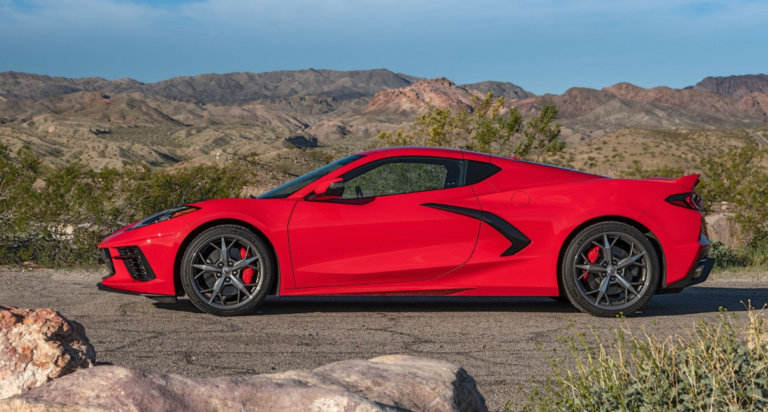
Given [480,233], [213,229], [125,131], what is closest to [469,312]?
[480,233]

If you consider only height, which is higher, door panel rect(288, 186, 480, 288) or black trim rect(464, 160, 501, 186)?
black trim rect(464, 160, 501, 186)

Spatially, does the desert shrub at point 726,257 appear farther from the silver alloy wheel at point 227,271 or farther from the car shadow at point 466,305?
the silver alloy wheel at point 227,271

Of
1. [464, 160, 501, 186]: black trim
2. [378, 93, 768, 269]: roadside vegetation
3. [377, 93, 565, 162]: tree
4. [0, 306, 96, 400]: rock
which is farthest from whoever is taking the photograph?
[377, 93, 565, 162]: tree

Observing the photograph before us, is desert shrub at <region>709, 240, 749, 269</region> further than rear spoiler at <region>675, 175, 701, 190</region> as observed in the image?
Yes

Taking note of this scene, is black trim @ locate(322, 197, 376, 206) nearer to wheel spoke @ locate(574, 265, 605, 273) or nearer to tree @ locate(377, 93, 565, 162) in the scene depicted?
wheel spoke @ locate(574, 265, 605, 273)

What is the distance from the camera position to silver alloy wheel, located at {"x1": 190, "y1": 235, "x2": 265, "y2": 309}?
19.3ft

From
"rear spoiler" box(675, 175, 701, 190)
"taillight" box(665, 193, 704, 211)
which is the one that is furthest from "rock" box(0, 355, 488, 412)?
"rear spoiler" box(675, 175, 701, 190)

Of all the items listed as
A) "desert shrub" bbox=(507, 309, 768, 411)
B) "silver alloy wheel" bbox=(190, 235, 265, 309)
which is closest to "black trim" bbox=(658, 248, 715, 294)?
"desert shrub" bbox=(507, 309, 768, 411)

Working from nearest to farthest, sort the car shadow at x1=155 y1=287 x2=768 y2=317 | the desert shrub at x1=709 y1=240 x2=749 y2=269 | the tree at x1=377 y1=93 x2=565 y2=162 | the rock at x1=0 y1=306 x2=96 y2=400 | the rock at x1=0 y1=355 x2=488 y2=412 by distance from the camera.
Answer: the rock at x1=0 y1=355 x2=488 y2=412
the rock at x1=0 y1=306 x2=96 y2=400
the car shadow at x1=155 y1=287 x2=768 y2=317
the desert shrub at x1=709 y1=240 x2=749 y2=269
the tree at x1=377 y1=93 x2=565 y2=162

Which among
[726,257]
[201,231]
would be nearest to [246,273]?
[201,231]

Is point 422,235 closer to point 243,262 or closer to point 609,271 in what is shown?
point 243,262

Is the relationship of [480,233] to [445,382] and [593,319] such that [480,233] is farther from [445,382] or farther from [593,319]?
[445,382]

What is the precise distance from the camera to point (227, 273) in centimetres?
591

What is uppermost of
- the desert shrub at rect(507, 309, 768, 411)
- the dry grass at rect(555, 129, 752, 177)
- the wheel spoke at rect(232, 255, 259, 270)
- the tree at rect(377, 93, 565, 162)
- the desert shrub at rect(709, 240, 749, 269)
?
the dry grass at rect(555, 129, 752, 177)
